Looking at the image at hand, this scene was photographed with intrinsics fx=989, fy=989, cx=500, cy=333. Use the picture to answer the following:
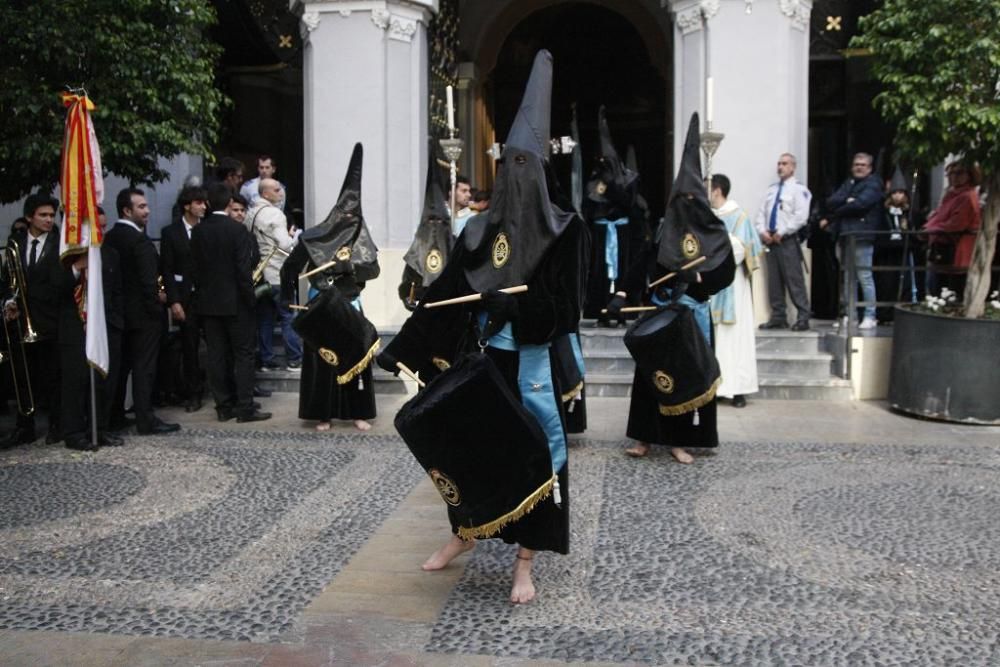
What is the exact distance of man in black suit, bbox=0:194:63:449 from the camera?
712 centimetres

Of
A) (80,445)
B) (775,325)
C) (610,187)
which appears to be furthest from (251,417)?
(775,325)

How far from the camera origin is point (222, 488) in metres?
5.95

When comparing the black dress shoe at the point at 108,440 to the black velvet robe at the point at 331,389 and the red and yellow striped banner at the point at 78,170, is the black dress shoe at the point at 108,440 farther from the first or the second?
the red and yellow striped banner at the point at 78,170

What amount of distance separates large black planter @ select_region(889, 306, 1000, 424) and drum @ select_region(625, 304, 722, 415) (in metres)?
2.35

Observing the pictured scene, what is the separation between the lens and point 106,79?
24.9 feet

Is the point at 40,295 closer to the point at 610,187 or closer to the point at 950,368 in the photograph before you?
the point at 610,187

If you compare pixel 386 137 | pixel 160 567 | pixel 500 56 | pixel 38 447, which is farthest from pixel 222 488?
pixel 500 56

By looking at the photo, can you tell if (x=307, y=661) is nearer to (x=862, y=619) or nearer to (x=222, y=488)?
(x=862, y=619)

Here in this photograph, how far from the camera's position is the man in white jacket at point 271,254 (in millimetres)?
8836

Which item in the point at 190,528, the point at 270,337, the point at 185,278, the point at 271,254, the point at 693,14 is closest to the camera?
the point at 190,528

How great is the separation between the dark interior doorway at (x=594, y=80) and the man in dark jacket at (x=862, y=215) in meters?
6.12

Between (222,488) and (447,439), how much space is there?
2605mm

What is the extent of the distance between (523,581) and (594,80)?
12.7 m

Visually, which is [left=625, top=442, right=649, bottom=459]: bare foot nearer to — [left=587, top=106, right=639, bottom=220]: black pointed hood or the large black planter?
the large black planter
